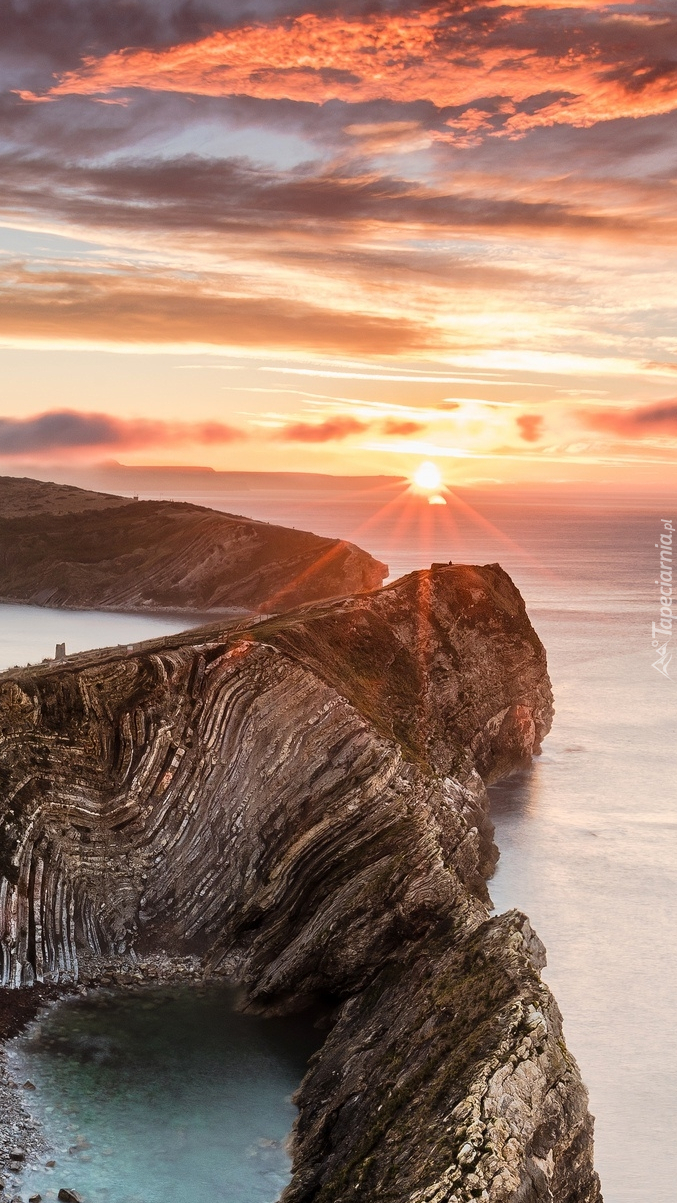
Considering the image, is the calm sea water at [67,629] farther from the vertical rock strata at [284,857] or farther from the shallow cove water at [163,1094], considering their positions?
the shallow cove water at [163,1094]

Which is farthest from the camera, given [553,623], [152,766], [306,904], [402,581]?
[553,623]

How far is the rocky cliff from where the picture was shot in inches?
6058

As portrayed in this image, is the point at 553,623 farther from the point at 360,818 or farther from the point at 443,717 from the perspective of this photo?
the point at 360,818

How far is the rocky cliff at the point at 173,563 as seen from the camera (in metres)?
154

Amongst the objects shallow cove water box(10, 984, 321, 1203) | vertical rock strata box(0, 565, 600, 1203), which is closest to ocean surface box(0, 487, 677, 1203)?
vertical rock strata box(0, 565, 600, 1203)

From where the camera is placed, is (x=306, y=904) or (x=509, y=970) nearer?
(x=509, y=970)

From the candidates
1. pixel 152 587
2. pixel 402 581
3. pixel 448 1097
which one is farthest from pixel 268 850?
pixel 152 587

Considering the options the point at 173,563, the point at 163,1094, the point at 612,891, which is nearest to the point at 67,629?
the point at 173,563

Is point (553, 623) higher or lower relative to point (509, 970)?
higher

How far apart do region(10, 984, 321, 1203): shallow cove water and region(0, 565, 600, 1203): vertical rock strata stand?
4.20ft

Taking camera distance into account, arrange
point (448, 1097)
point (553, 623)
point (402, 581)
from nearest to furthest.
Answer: point (448, 1097) → point (402, 581) → point (553, 623)

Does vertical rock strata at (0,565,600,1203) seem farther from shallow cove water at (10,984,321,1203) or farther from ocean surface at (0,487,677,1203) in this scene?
ocean surface at (0,487,677,1203)

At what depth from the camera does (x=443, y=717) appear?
6072 centimetres

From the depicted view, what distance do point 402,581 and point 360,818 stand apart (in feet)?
83.3
